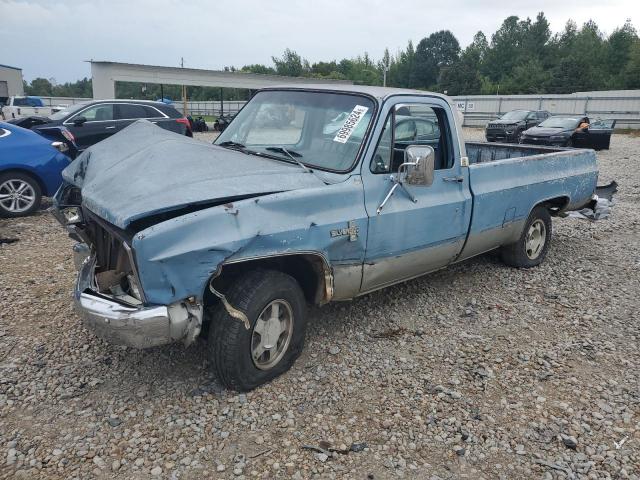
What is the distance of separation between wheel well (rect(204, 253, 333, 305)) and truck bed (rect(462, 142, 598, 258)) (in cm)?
185

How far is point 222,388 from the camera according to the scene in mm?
3420

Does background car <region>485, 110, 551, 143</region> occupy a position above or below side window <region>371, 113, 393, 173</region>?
above

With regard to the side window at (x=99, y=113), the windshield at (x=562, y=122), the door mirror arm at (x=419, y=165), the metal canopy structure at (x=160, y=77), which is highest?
the metal canopy structure at (x=160, y=77)

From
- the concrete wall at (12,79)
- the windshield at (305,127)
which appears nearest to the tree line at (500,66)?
the concrete wall at (12,79)

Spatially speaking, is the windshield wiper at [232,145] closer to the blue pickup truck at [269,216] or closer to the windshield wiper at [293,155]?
the blue pickup truck at [269,216]

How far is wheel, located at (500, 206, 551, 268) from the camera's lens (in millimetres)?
5812

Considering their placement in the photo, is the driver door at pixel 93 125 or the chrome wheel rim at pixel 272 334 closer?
the chrome wheel rim at pixel 272 334

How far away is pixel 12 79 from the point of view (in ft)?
168

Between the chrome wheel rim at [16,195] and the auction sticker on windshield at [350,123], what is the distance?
5712 millimetres

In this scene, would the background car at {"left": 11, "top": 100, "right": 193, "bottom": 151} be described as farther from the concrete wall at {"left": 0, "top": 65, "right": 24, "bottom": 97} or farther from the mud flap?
the concrete wall at {"left": 0, "top": 65, "right": 24, "bottom": 97}

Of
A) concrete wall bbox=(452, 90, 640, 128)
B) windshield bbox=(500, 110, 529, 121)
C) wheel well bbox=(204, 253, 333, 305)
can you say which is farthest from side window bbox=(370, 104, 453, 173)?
concrete wall bbox=(452, 90, 640, 128)

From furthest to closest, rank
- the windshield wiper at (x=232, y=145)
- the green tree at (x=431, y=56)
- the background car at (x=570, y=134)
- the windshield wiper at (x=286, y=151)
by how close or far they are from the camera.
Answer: the green tree at (x=431, y=56)
the background car at (x=570, y=134)
the windshield wiper at (x=232, y=145)
the windshield wiper at (x=286, y=151)

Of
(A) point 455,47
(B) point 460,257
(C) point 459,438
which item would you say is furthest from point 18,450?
(A) point 455,47

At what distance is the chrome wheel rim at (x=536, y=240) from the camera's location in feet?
19.5
